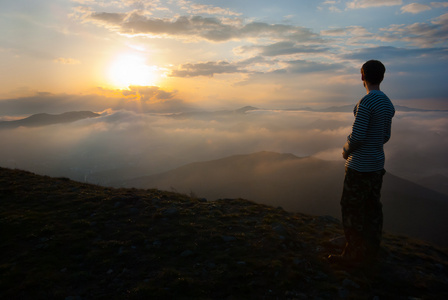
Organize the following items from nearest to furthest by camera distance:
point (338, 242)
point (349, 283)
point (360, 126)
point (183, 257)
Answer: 1. point (349, 283)
2. point (360, 126)
3. point (183, 257)
4. point (338, 242)

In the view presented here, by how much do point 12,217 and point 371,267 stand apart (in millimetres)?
12777

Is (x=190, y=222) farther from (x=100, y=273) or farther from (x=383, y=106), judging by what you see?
(x=383, y=106)

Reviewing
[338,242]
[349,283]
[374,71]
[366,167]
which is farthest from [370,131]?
[338,242]

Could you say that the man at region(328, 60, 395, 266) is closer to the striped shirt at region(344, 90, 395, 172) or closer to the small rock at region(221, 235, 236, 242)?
the striped shirt at region(344, 90, 395, 172)

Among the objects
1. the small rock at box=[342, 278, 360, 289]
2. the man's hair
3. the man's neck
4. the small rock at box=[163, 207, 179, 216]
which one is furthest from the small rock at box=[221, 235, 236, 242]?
the man's hair

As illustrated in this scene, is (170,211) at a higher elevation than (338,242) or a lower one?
higher

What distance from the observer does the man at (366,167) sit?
19.7ft

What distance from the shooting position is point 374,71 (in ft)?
20.4

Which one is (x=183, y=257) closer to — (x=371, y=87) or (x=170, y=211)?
(x=170, y=211)

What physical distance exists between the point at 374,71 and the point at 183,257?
292 inches

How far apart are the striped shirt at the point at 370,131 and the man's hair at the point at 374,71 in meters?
0.38

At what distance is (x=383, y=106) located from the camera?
599cm

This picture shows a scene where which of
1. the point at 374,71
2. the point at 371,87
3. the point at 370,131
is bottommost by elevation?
the point at 370,131

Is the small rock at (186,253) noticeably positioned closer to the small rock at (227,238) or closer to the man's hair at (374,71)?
the small rock at (227,238)
